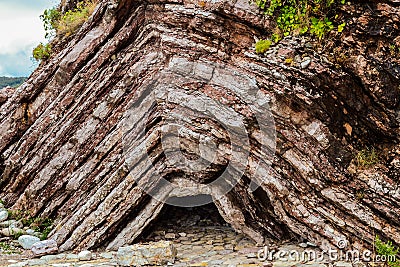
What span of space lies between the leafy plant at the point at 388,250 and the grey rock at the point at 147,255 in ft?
12.1

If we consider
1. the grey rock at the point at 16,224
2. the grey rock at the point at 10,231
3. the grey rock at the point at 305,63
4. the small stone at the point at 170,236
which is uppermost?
the grey rock at the point at 305,63

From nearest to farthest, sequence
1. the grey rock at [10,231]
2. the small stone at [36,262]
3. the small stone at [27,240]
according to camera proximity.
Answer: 1. the small stone at [36,262]
2. the small stone at [27,240]
3. the grey rock at [10,231]

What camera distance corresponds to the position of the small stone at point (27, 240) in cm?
1021

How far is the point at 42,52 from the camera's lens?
1205 centimetres

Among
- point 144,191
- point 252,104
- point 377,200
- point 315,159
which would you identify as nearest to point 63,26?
point 144,191

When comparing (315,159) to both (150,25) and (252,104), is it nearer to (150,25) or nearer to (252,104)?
(252,104)

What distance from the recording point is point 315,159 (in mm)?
8328

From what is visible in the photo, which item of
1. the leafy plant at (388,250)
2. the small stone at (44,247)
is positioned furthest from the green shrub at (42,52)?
the leafy plant at (388,250)

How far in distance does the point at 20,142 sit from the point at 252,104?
6.40 metres

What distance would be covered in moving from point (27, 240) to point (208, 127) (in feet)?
16.0

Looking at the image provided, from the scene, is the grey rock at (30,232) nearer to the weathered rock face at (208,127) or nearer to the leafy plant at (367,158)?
the weathered rock face at (208,127)

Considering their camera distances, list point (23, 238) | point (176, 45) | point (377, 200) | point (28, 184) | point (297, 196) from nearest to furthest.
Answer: point (377, 200)
point (297, 196)
point (176, 45)
point (23, 238)
point (28, 184)

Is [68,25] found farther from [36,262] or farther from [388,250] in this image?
[388,250]

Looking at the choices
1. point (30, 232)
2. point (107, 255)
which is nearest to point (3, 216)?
point (30, 232)
